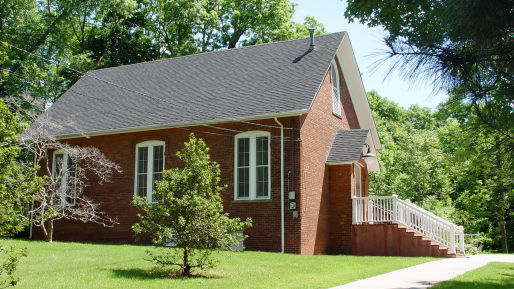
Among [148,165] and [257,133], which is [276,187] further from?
[148,165]

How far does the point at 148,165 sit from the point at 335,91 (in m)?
7.73

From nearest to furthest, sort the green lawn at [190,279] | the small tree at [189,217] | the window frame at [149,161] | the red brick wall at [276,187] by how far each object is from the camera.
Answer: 1. the green lawn at [190,279]
2. the small tree at [189,217]
3. the red brick wall at [276,187]
4. the window frame at [149,161]

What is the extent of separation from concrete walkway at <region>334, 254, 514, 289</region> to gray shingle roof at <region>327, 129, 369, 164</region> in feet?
16.4

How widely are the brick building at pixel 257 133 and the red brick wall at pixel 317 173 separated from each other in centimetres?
4

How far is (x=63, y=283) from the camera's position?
10234mm

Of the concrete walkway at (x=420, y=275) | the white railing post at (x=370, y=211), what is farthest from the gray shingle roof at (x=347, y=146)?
the concrete walkway at (x=420, y=275)

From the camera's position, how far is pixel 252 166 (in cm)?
1819

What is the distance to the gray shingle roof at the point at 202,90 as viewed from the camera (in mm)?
18875

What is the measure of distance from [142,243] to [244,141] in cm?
525

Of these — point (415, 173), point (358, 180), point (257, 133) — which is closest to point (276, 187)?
point (257, 133)

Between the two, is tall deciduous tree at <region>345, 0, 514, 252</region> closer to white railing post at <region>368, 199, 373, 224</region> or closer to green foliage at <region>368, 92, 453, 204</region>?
white railing post at <region>368, 199, 373, 224</region>

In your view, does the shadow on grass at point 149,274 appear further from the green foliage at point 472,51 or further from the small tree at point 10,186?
the green foliage at point 472,51

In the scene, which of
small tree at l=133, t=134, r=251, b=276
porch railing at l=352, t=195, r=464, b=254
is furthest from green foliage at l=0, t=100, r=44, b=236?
porch railing at l=352, t=195, r=464, b=254

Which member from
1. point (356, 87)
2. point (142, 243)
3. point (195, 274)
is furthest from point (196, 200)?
point (356, 87)
